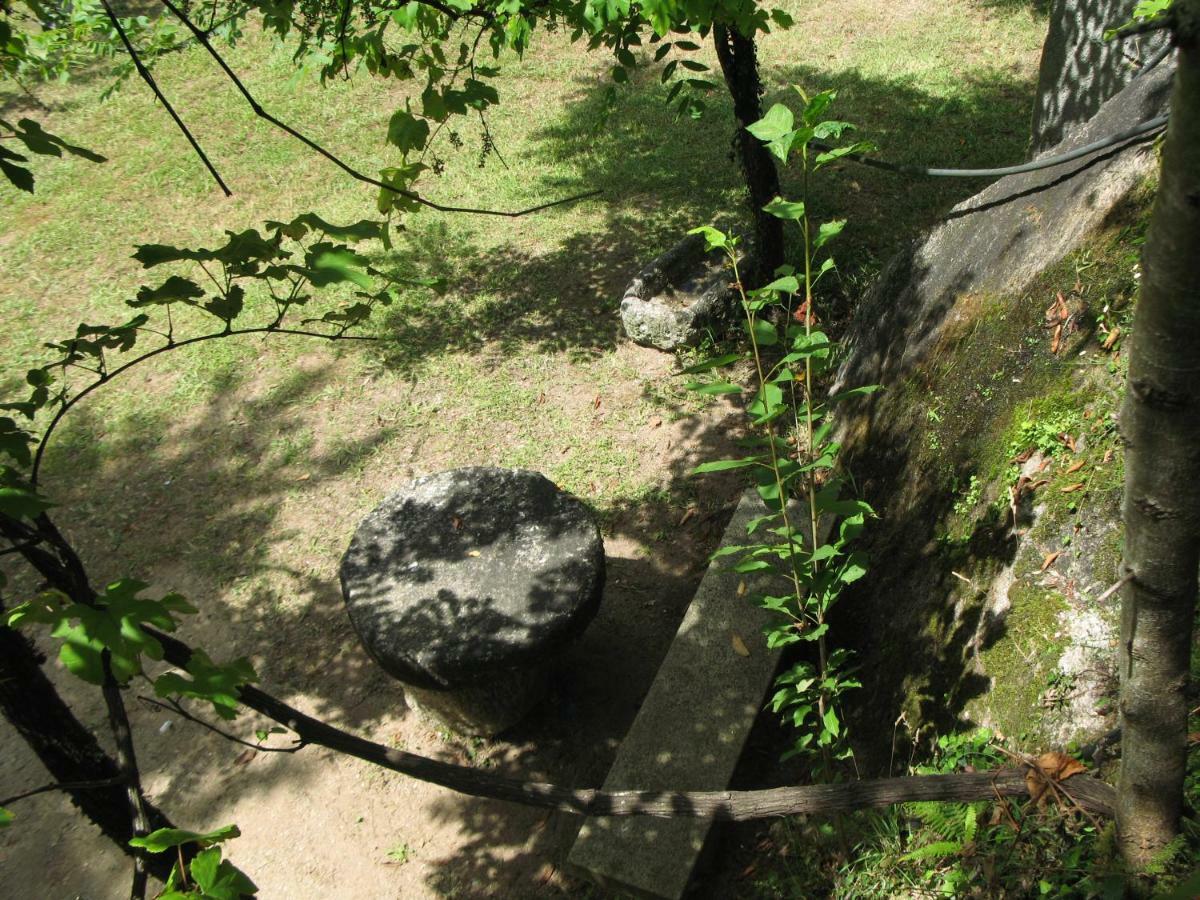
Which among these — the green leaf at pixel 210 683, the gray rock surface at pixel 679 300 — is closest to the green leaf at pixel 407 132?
the green leaf at pixel 210 683

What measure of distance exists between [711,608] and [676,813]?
6.95 feet

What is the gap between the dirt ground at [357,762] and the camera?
4.16 meters

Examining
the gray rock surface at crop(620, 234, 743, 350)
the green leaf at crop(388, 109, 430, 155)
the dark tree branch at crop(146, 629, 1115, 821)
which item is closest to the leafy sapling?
the dark tree branch at crop(146, 629, 1115, 821)

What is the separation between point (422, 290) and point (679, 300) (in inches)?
91.3

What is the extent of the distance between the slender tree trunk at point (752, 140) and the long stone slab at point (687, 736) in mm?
2656

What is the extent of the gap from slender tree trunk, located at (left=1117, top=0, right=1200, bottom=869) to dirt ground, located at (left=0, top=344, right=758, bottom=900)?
8.61 feet

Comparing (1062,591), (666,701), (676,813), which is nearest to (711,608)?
(666,701)

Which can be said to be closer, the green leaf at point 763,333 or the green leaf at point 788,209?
the green leaf at point 788,209

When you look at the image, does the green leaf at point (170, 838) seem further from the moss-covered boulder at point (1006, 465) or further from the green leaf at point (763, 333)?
the moss-covered boulder at point (1006, 465)

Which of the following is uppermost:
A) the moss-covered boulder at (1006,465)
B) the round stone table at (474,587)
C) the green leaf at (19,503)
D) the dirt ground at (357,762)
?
the green leaf at (19,503)

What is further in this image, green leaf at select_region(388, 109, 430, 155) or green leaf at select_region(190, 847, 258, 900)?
green leaf at select_region(388, 109, 430, 155)

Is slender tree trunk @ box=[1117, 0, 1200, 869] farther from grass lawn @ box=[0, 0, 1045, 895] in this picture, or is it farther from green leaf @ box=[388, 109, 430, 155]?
grass lawn @ box=[0, 0, 1045, 895]

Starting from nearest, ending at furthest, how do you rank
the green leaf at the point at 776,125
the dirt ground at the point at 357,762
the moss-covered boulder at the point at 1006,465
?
the green leaf at the point at 776,125 < the moss-covered boulder at the point at 1006,465 < the dirt ground at the point at 357,762

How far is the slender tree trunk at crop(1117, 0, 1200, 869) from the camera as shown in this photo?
4.05ft
